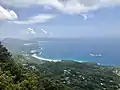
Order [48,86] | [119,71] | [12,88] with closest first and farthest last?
[12,88] → [48,86] → [119,71]

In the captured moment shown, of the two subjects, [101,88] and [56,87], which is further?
[101,88]

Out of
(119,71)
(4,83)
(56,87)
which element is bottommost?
(119,71)

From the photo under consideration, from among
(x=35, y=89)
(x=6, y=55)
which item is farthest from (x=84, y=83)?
(x=35, y=89)

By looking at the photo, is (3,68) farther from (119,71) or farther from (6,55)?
(119,71)

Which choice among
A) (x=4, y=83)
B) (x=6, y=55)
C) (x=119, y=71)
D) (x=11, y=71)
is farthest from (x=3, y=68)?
(x=119, y=71)

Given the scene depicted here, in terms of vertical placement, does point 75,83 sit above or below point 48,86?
below

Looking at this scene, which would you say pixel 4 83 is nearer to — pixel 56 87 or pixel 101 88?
Answer: pixel 56 87

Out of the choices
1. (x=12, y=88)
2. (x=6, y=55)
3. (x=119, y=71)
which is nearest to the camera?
(x=12, y=88)

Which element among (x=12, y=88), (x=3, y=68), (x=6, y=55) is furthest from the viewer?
(x=6, y=55)

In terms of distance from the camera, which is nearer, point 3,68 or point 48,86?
point 48,86
